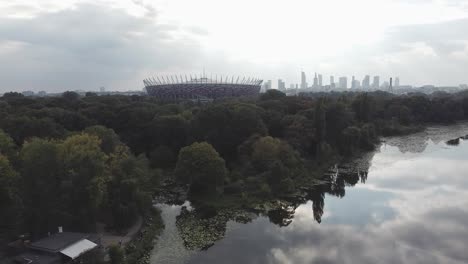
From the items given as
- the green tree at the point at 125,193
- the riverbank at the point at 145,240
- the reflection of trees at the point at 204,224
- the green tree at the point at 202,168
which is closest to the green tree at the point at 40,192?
the green tree at the point at 125,193

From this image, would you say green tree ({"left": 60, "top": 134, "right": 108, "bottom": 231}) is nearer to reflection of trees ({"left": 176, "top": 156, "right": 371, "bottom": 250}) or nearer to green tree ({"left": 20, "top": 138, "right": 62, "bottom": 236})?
green tree ({"left": 20, "top": 138, "right": 62, "bottom": 236})

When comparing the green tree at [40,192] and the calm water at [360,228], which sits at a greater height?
the green tree at [40,192]

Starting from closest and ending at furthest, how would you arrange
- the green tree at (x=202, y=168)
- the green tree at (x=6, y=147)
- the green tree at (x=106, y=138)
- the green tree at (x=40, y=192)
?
the green tree at (x=40, y=192)
the green tree at (x=6, y=147)
the green tree at (x=202, y=168)
the green tree at (x=106, y=138)

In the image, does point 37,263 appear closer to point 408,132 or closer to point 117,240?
point 117,240

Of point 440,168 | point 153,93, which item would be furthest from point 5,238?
point 153,93

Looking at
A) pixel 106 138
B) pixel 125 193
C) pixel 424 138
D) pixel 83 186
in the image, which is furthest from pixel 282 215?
pixel 424 138

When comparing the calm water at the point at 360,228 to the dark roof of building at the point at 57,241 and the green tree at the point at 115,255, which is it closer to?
the green tree at the point at 115,255
